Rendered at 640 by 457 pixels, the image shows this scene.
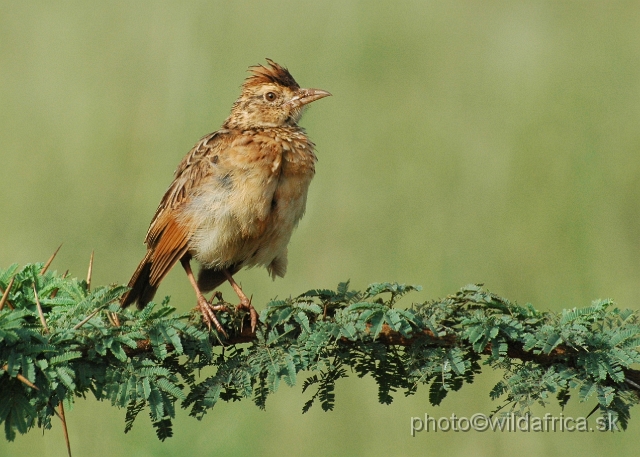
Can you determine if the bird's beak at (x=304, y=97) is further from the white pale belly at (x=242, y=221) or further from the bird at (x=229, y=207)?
the white pale belly at (x=242, y=221)

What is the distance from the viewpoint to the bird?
4414 millimetres

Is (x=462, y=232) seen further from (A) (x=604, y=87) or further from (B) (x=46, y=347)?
(B) (x=46, y=347)

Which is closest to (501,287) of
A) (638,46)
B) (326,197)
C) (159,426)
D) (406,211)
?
(406,211)

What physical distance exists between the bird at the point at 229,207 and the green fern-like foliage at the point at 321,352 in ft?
4.63

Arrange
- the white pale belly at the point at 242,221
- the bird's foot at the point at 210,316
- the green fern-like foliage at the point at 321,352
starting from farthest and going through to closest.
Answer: the white pale belly at the point at 242,221 < the bird's foot at the point at 210,316 < the green fern-like foliage at the point at 321,352

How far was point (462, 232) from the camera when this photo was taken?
545 cm

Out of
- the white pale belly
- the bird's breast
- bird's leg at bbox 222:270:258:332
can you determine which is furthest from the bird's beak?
bird's leg at bbox 222:270:258:332

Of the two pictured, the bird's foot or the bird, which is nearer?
the bird's foot

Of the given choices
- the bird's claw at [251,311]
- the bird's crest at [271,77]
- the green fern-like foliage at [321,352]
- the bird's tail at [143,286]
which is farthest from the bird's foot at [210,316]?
the bird's crest at [271,77]

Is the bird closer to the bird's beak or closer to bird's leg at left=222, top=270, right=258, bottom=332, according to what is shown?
bird's leg at left=222, top=270, right=258, bottom=332

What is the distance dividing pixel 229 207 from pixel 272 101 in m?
1.14

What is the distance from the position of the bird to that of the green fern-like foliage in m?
1.41

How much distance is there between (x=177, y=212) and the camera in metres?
4.52

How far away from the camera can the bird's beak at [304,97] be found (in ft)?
17.2
